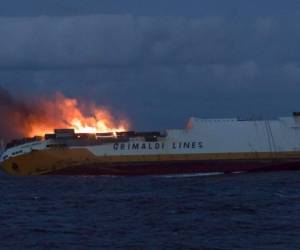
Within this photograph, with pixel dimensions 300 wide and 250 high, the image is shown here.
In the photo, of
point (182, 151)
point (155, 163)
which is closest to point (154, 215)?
point (155, 163)

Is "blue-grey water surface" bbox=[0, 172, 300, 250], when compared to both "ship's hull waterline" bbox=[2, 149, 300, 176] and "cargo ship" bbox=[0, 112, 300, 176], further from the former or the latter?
"cargo ship" bbox=[0, 112, 300, 176]

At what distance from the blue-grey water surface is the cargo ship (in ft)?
30.3

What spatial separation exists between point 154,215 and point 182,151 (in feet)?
109

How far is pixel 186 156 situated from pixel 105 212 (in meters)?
31.5

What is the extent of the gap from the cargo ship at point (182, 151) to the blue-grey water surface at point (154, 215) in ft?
30.3

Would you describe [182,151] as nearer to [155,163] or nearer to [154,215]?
[155,163]

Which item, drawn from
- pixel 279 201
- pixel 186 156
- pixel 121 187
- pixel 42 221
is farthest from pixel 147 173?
pixel 42 221

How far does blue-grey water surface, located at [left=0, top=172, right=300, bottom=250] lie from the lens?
30688 mm

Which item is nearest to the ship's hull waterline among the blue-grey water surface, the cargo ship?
the cargo ship

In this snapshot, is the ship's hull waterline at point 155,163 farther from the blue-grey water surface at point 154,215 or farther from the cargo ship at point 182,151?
the blue-grey water surface at point 154,215

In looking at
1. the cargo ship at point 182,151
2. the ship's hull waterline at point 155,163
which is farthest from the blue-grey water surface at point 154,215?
the cargo ship at point 182,151

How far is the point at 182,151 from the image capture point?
71.4 m

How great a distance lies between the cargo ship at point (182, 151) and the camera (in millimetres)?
70750

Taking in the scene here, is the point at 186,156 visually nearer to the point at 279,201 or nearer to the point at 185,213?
the point at 279,201
